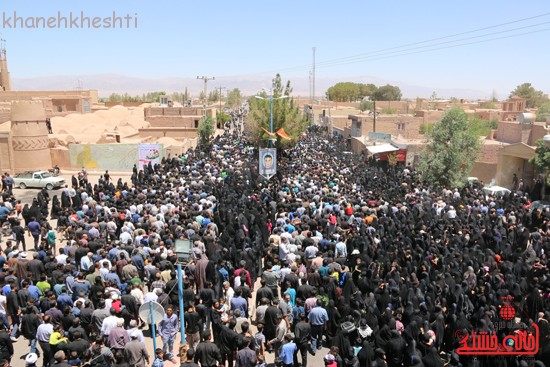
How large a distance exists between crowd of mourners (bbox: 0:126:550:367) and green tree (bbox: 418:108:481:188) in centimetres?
663

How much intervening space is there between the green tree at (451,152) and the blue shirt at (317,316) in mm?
16515

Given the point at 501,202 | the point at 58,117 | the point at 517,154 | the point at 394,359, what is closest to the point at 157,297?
the point at 394,359

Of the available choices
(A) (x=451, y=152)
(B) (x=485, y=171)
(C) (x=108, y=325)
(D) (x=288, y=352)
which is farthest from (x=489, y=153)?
(C) (x=108, y=325)

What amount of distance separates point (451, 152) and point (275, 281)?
16247 millimetres

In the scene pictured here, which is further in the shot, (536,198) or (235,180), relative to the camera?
(536,198)

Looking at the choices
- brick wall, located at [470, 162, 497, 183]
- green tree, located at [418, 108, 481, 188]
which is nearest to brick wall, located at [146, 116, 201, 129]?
brick wall, located at [470, 162, 497, 183]

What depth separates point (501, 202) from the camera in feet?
58.0

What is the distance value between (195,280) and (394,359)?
15.0 feet

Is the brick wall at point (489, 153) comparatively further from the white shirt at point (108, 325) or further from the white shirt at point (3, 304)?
the white shirt at point (3, 304)

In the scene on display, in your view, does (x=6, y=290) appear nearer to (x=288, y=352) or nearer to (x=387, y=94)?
(x=288, y=352)

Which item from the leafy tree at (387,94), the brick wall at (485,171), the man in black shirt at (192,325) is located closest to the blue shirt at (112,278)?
the man in black shirt at (192,325)

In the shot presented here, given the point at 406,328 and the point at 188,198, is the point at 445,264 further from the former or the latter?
the point at 188,198

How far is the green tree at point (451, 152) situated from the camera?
923 inches

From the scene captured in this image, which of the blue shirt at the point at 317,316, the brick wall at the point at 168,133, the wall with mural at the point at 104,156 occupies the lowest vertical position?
the blue shirt at the point at 317,316
